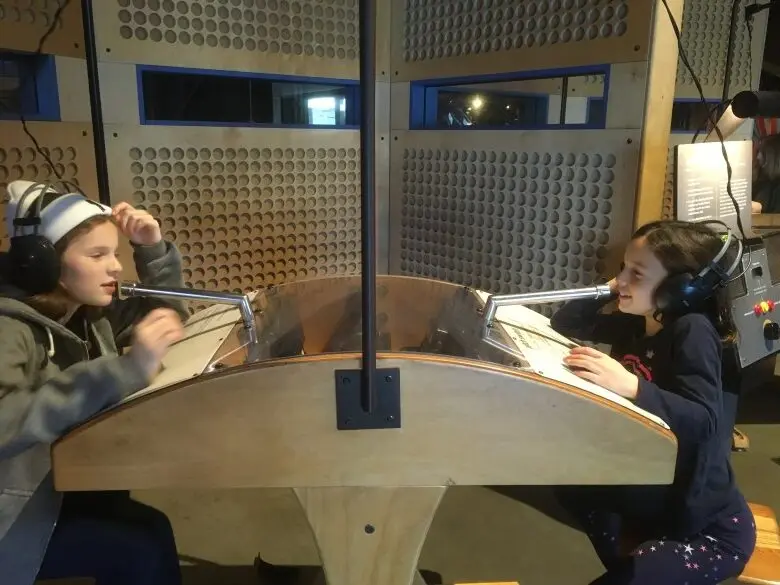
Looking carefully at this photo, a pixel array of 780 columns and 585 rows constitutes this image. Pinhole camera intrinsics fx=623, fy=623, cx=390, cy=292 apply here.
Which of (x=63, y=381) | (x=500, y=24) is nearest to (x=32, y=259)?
(x=63, y=381)

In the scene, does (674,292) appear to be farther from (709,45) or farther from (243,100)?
(709,45)

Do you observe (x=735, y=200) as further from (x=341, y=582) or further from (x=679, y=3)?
(x=341, y=582)

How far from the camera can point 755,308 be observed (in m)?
1.74

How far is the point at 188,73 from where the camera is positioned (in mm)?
2008

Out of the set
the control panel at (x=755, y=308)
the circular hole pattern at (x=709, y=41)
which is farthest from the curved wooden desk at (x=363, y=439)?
the circular hole pattern at (x=709, y=41)

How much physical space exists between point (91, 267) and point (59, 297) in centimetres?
8

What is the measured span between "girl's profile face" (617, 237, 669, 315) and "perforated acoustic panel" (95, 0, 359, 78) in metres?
1.40

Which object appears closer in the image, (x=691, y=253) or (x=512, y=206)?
(x=691, y=253)

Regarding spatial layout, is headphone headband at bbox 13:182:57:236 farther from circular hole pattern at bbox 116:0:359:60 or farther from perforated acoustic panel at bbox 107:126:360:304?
circular hole pattern at bbox 116:0:359:60

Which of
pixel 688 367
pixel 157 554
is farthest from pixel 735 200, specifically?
pixel 157 554

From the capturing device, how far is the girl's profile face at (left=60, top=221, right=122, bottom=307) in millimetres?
1113

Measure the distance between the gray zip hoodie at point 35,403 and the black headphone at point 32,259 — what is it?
4cm

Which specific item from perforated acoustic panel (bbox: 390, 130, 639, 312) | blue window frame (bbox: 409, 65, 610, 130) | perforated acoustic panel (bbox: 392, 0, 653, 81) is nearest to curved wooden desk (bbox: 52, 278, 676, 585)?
perforated acoustic panel (bbox: 390, 130, 639, 312)

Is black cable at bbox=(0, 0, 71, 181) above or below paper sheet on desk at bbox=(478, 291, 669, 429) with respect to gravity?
above
